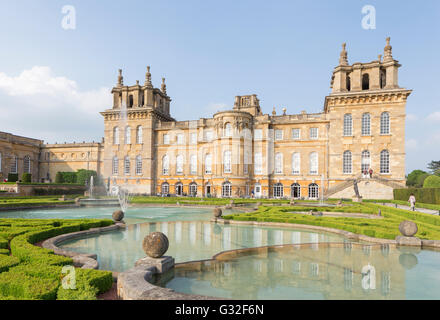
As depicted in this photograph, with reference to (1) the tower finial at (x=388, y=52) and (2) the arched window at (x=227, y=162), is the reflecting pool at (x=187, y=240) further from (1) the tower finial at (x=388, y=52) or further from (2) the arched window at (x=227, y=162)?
(1) the tower finial at (x=388, y=52)

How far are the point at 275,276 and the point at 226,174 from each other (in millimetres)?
31865

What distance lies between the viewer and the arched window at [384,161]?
34.2m

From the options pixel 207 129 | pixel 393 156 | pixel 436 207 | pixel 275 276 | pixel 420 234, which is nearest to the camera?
pixel 275 276

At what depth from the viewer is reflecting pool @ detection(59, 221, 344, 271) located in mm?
8531

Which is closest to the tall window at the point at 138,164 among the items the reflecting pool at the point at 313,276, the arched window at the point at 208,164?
the arched window at the point at 208,164

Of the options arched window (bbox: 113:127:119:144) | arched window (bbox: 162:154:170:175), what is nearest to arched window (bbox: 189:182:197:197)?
arched window (bbox: 162:154:170:175)

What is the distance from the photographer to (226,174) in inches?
1517

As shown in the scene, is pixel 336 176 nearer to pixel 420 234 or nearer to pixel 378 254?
pixel 420 234

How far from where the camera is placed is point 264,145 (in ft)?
129

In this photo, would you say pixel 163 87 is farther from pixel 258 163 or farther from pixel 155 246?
pixel 155 246

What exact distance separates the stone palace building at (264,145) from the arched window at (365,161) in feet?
0.38

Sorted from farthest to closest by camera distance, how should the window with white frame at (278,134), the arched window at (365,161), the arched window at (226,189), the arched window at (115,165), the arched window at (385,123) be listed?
the arched window at (115,165) < the window with white frame at (278,134) < the arched window at (226,189) < the arched window at (365,161) < the arched window at (385,123)

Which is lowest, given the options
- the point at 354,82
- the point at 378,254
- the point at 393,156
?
the point at 378,254
